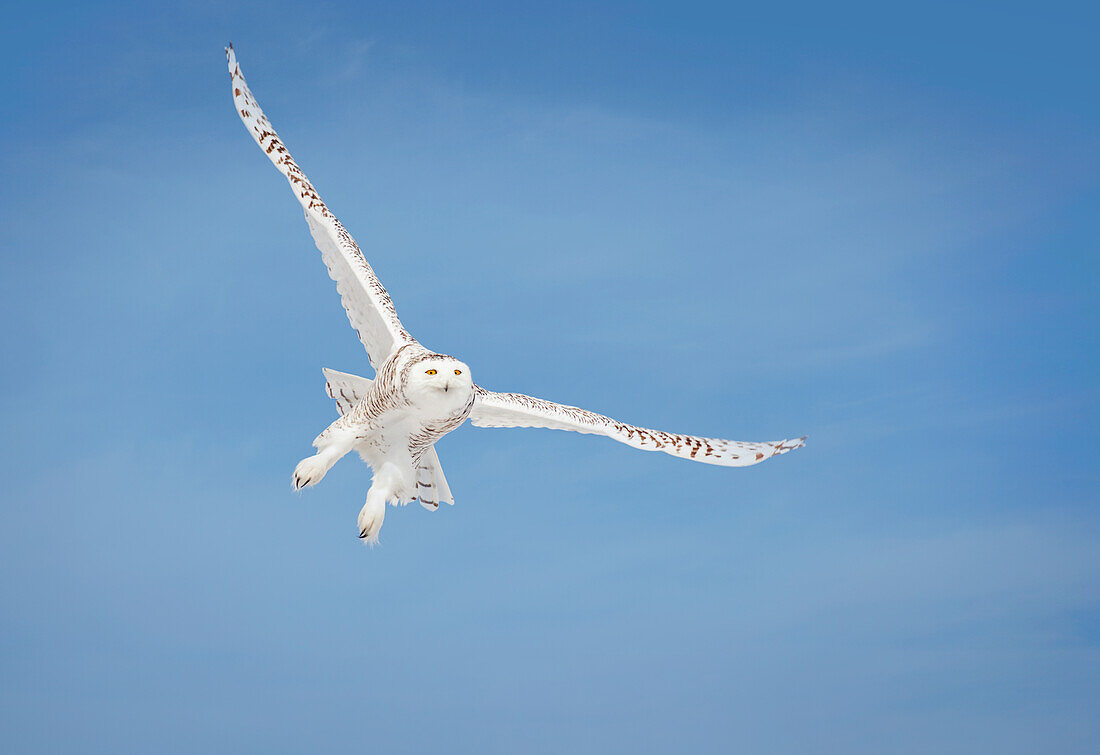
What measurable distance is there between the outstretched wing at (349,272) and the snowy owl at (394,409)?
14 millimetres

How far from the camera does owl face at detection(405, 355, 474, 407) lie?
36.7ft

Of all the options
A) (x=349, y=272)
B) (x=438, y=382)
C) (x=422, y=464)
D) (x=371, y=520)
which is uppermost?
(x=349, y=272)

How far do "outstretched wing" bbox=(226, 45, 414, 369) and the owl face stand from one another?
1.41 metres

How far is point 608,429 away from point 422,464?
2.34 meters

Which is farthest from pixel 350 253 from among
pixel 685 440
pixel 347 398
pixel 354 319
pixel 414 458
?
pixel 685 440

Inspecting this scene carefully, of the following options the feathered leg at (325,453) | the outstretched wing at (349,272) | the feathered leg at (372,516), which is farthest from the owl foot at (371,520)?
the outstretched wing at (349,272)

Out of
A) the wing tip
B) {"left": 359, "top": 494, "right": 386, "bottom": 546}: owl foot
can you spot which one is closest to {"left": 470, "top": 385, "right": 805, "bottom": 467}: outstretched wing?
the wing tip

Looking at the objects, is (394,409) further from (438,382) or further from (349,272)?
(349,272)

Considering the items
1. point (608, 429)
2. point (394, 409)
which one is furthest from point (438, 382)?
point (608, 429)

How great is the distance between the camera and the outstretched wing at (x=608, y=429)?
1289cm

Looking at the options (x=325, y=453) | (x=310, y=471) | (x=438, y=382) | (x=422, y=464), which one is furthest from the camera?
(x=422, y=464)

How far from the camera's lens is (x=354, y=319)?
13.8 m

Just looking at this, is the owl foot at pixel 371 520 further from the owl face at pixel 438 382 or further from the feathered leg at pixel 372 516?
the owl face at pixel 438 382

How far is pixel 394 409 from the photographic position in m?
11.9
